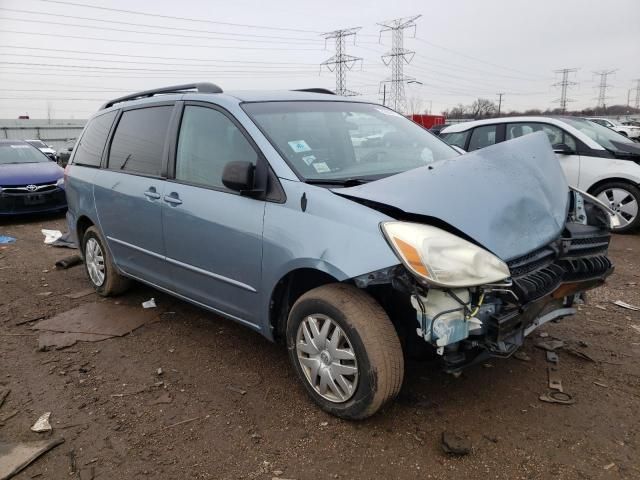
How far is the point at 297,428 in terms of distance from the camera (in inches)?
106

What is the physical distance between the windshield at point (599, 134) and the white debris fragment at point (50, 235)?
7.98 m

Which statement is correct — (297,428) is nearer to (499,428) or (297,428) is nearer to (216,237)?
(499,428)

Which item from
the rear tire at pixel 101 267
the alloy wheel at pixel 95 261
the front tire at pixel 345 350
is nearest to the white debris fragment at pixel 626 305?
the front tire at pixel 345 350

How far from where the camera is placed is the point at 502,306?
2371mm

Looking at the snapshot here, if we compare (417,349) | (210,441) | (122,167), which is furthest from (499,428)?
(122,167)

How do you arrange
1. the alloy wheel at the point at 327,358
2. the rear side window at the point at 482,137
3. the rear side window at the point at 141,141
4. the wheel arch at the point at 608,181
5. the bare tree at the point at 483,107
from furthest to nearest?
the bare tree at the point at 483,107 < the rear side window at the point at 482,137 < the wheel arch at the point at 608,181 < the rear side window at the point at 141,141 < the alloy wheel at the point at 327,358

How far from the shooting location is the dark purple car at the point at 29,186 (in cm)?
874

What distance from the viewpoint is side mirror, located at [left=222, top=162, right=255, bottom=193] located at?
2.84 metres

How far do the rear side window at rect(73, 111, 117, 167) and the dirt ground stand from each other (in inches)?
68.7

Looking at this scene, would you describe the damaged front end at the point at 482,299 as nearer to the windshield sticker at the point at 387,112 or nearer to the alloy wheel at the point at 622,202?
the windshield sticker at the point at 387,112

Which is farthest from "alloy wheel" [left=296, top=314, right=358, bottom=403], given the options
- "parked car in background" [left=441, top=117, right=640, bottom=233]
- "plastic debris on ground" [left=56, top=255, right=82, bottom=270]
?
"parked car in background" [left=441, top=117, right=640, bottom=233]

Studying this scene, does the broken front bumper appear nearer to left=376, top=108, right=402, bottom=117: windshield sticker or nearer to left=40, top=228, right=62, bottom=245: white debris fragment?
left=376, top=108, right=402, bottom=117: windshield sticker

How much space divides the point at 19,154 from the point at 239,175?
937cm

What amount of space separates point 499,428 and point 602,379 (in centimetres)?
93
